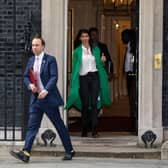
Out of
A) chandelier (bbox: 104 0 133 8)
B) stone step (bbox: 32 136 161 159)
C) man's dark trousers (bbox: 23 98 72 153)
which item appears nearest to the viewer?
man's dark trousers (bbox: 23 98 72 153)

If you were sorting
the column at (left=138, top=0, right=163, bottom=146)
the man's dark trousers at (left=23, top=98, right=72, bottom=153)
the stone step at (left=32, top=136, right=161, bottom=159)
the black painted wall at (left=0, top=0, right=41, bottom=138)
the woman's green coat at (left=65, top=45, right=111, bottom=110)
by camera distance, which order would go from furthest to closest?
the woman's green coat at (left=65, top=45, right=111, bottom=110)
the black painted wall at (left=0, top=0, right=41, bottom=138)
the column at (left=138, top=0, right=163, bottom=146)
the stone step at (left=32, top=136, right=161, bottom=159)
the man's dark trousers at (left=23, top=98, right=72, bottom=153)

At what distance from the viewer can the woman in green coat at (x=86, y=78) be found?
11.6m

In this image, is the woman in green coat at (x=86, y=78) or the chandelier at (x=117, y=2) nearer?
the woman in green coat at (x=86, y=78)

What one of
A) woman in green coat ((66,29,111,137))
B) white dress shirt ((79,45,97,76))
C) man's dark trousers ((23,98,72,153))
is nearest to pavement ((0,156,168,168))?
man's dark trousers ((23,98,72,153))

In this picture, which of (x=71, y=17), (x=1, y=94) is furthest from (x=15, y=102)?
(x=71, y=17)

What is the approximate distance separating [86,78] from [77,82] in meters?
A: 0.17

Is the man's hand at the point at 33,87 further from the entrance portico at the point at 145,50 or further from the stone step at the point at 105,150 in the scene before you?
the entrance portico at the point at 145,50

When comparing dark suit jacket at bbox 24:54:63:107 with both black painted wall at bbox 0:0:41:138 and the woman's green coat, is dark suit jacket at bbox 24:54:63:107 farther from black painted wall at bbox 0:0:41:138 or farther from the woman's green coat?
the woman's green coat

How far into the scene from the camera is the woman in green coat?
11648 millimetres

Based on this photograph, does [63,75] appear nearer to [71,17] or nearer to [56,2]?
[56,2]

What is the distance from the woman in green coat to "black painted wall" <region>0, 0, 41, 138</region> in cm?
86

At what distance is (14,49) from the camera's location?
37.0 ft

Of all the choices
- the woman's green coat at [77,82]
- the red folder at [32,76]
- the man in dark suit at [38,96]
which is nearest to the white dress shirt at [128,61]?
the woman's green coat at [77,82]

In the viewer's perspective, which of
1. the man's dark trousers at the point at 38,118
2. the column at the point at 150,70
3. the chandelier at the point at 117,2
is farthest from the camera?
the chandelier at the point at 117,2
